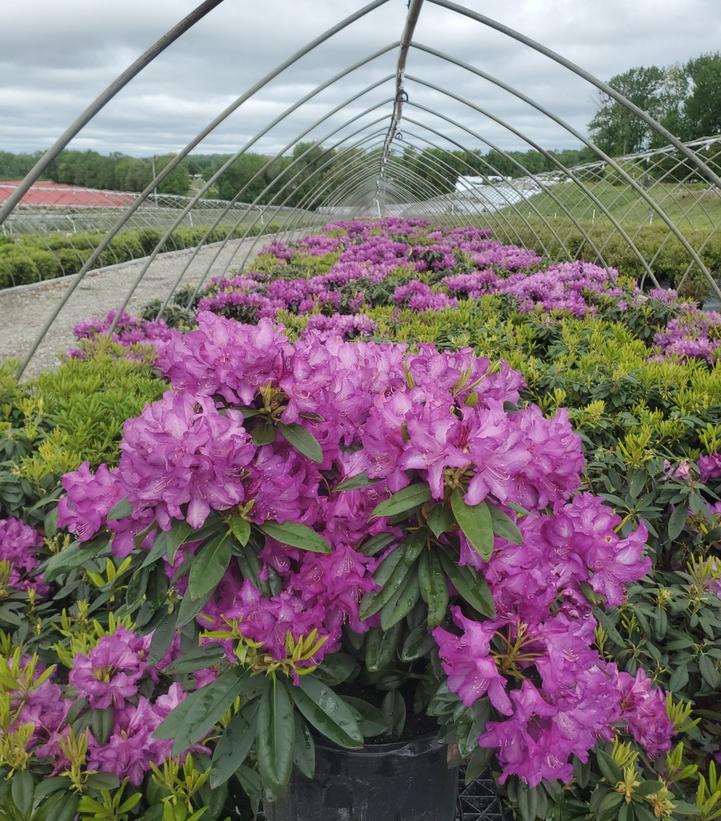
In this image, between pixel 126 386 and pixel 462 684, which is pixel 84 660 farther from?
pixel 126 386

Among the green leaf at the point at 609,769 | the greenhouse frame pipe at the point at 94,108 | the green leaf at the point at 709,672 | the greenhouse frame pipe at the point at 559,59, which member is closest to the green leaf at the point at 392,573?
the green leaf at the point at 609,769

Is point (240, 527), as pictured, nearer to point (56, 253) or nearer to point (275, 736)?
point (275, 736)

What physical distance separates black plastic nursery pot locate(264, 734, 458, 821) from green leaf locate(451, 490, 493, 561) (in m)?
0.69

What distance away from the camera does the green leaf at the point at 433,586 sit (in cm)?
117

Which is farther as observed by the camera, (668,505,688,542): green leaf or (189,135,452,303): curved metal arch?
(189,135,452,303): curved metal arch

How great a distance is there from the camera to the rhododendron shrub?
115 cm

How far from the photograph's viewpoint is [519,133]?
7.74 metres

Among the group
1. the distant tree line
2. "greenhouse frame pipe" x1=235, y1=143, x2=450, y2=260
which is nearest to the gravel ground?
"greenhouse frame pipe" x1=235, y1=143, x2=450, y2=260

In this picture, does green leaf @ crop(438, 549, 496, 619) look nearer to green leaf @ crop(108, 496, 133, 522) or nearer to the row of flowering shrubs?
the row of flowering shrubs

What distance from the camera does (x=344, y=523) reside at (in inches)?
51.8

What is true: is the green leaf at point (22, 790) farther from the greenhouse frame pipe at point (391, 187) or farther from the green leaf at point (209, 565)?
the greenhouse frame pipe at point (391, 187)

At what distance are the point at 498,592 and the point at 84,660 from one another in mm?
905

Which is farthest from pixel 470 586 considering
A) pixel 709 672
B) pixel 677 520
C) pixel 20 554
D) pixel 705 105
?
pixel 705 105

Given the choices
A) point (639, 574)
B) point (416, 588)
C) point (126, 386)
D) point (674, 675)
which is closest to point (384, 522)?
point (416, 588)
